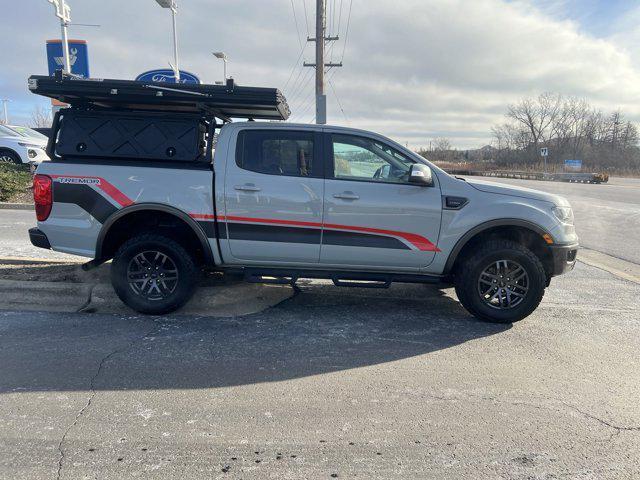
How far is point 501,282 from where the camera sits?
455cm

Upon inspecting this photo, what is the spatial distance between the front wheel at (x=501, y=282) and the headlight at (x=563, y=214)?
Result: 1.56ft

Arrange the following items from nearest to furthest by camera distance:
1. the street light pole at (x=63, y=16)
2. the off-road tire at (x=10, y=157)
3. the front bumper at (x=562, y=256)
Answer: the front bumper at (x=562, y=256) < the street light pole at (x=63, y=16) < the off-road tire at (x=10, y=157)

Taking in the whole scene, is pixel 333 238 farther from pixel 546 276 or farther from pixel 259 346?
pixel 546 276

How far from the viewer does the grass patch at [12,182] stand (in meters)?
11.7

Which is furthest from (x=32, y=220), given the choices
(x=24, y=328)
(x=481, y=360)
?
(x=481, y=360)

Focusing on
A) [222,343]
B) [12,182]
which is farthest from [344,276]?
[12,182]

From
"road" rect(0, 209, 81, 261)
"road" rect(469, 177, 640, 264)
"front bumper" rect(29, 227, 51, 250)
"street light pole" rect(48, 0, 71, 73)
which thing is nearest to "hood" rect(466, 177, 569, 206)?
"front bumper" rect(29, 227, 51, 250)

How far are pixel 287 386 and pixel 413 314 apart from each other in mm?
2071

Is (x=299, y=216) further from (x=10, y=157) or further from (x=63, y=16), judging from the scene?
(x=10, y=157)

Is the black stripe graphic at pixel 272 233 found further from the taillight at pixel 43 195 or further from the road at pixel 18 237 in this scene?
the road at pixel 18 237

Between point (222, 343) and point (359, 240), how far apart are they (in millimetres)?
1638

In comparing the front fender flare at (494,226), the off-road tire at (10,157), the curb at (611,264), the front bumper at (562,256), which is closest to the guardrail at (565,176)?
the curb at (611,264)

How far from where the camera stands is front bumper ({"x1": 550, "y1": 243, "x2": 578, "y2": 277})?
450 cm

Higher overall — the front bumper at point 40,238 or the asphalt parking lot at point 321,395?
the front bumper at point 40,238
